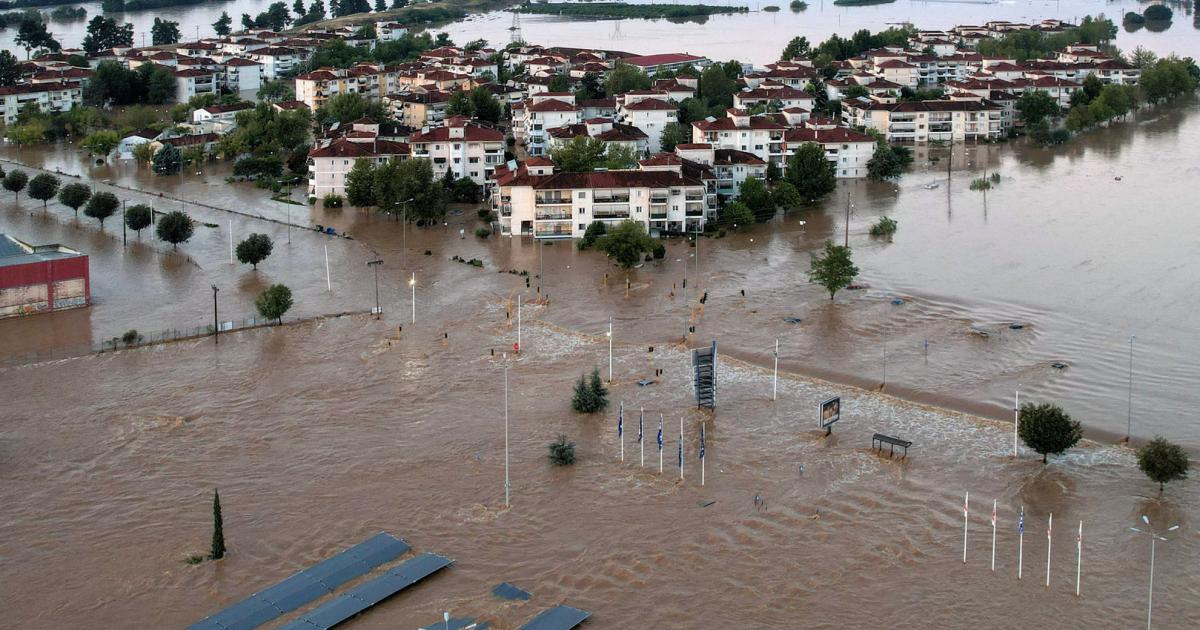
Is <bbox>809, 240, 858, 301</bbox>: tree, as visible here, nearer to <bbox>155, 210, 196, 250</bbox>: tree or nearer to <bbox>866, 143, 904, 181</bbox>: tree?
<bbox>866, 143, 904, 181</bbox>: tree

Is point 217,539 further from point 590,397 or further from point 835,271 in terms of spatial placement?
point 835,271

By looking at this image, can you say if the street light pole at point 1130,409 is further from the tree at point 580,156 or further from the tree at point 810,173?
the tree at point 580,156

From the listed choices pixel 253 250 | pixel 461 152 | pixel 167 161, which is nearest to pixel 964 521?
pixel 253 250

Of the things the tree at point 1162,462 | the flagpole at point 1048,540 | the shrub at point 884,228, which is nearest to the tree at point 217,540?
the flagpole at point 1048,540

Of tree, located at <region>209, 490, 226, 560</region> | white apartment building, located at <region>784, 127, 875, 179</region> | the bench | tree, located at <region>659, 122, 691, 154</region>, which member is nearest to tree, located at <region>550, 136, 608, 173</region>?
tree, located at <region>659, 122, 691, 154</region>

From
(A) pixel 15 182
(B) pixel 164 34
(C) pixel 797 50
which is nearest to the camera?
(A) pixel 15 182

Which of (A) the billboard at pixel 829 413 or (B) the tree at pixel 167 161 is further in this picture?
(B) the tree at pixel 167 161
